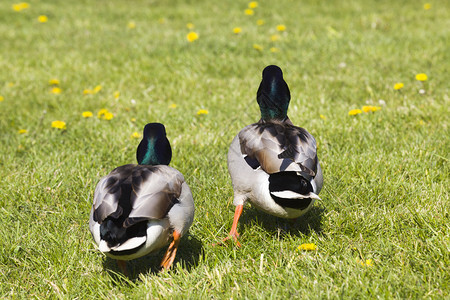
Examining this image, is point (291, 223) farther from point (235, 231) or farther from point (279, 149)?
point (279, 149)

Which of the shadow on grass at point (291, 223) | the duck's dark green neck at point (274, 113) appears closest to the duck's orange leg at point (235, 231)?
the shadow on grass at point (291, 223)

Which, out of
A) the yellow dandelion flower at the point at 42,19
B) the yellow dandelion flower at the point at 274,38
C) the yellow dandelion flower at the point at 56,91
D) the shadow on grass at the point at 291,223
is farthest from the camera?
the yellow dandelion flower at the point at 42,19

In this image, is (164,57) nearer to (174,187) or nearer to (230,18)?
(230,18)

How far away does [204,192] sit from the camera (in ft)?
12.8

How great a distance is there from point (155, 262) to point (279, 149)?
1060 millimetres

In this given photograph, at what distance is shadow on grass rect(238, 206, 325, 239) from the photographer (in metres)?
3.41

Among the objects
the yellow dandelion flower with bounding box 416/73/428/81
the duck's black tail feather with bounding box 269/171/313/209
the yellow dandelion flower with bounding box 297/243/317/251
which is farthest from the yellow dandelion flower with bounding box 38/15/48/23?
the yellow dandelion flower with bounding box 297/243/317/251

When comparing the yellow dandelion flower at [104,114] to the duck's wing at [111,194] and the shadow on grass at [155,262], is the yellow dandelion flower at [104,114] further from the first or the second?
the duck's wing at [111,194]

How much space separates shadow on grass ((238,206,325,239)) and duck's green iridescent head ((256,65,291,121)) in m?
0.72

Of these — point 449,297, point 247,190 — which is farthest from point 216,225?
point 449,297

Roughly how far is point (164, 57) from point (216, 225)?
13.9ft

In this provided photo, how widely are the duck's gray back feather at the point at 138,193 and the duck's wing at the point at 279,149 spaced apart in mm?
520

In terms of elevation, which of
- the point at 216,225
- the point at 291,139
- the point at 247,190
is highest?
the point at 291,139

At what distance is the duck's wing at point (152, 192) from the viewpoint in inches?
104
